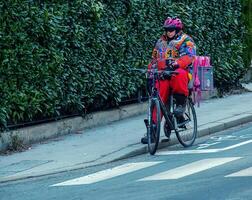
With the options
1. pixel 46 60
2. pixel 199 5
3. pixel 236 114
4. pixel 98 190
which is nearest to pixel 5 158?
pixel 46 60

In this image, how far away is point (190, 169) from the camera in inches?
413

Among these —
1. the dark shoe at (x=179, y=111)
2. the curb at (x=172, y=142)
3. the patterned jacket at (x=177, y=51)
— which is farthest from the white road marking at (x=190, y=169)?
the patterned jacket at (x=177, y=51)

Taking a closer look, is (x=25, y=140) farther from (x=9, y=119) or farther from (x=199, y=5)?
(x=199, y=5)

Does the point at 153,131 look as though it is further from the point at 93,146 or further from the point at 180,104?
the point at 93,146

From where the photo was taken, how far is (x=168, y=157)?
11.8 metres

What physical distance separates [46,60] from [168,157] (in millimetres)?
2732

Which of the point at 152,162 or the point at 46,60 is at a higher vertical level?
the point at 46,60

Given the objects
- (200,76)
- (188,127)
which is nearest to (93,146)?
(188,127)

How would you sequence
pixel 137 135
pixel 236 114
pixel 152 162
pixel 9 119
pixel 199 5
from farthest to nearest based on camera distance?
pixel 199 5 < pixel 236 114 < pixel 137 135 < pixel 9 119 < pixel 152 162

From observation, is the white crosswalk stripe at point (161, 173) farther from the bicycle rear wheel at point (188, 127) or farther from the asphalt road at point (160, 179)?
the bicycle rear wheel at point (188, 127)

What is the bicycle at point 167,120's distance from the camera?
1214cm

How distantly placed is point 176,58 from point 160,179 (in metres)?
3.00

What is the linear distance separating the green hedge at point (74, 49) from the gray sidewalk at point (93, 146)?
1.79 feet

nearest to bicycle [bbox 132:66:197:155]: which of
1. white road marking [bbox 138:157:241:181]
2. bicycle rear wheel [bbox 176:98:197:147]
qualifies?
bicycle rear wheel [bbox 176:98:197:147]
